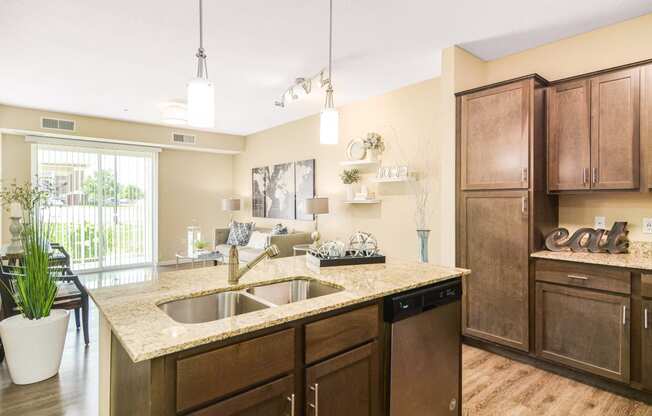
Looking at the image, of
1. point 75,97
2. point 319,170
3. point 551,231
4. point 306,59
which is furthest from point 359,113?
point 75,97

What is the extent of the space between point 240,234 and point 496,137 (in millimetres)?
4818

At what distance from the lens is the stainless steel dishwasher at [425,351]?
1.67m

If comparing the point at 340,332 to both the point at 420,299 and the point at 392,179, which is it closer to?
the point at 420,299

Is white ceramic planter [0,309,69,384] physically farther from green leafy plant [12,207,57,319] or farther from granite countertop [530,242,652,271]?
granite countertop [530,242,652,271]

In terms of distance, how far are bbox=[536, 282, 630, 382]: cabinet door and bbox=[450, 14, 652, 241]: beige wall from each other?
71 cm

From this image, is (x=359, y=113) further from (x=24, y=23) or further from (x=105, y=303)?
(x=105, y=303)

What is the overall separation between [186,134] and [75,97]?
7.23 ft

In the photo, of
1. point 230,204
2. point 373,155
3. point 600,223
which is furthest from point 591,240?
point 230,204

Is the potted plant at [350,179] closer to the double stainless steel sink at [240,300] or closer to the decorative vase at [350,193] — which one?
the decorative vase at [350,193]

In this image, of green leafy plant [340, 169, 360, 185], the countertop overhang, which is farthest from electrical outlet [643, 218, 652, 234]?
green leafy plant [340, 169, 360, 185]

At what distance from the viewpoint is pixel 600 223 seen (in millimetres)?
2857

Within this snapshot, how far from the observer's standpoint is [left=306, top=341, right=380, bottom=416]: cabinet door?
4.50ft

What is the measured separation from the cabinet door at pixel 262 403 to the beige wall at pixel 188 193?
6.51 metres

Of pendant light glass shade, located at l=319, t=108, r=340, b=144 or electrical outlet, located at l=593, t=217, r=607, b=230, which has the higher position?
pendant light glass shade, located at l=319, t=108, r=340, b=144
